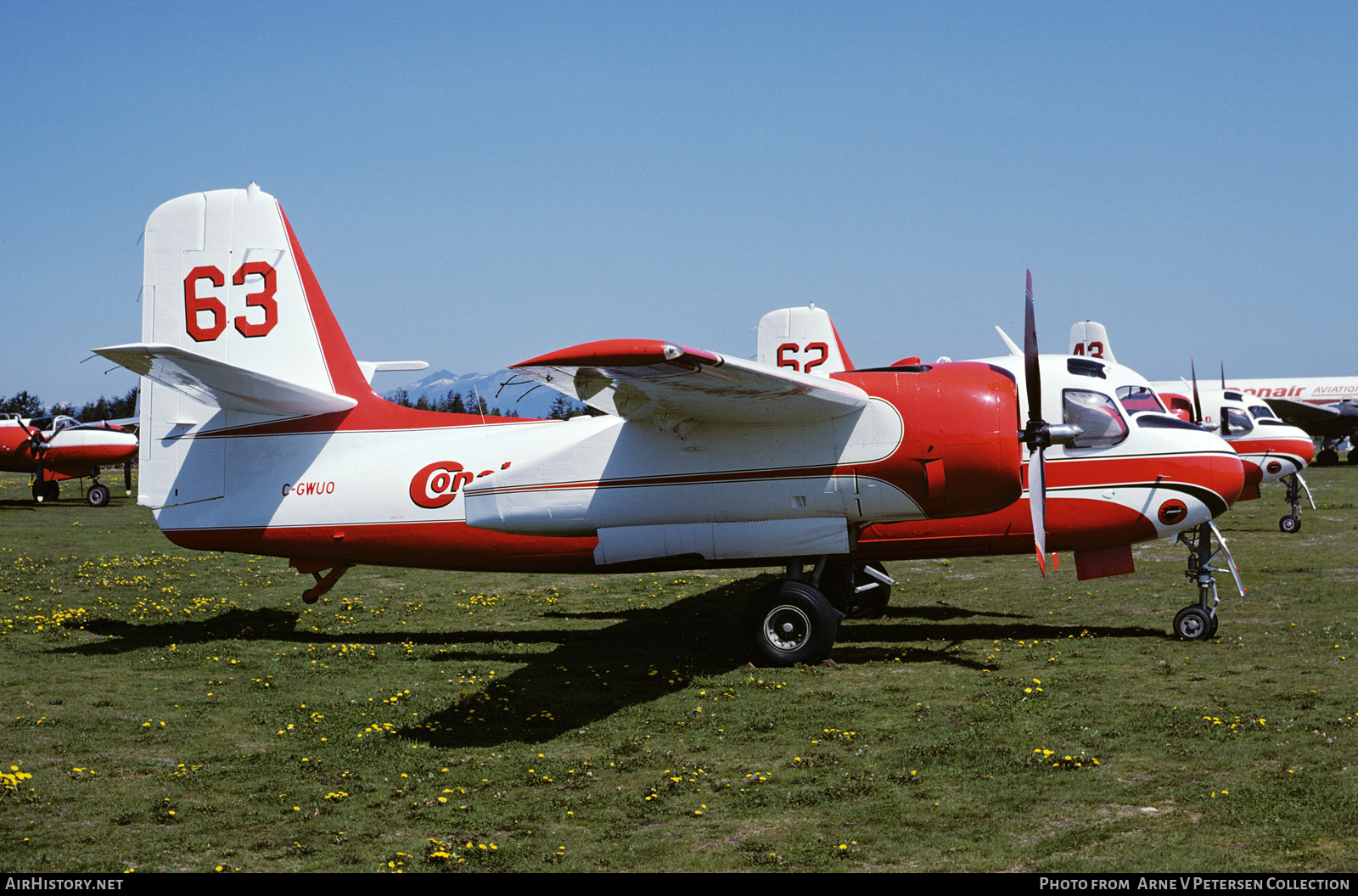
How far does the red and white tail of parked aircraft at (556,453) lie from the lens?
11383mm

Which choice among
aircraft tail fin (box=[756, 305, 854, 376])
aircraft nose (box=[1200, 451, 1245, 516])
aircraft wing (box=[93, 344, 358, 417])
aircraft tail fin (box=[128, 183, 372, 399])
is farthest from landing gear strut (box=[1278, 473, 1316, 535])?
aircraft wing (box=[93, 344, 358, 417])

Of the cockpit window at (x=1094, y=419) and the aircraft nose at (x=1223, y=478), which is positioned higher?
the cockpit window at (x=1094, y=419)

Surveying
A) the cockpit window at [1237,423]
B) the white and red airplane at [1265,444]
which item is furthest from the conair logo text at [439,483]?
the cockpit window at [1237,423]

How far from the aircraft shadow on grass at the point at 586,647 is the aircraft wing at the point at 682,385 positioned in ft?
10.2

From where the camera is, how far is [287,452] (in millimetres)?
14172

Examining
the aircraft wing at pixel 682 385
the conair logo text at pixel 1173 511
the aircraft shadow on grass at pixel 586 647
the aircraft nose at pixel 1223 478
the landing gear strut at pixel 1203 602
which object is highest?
the aircraft wing at pixel 682 385

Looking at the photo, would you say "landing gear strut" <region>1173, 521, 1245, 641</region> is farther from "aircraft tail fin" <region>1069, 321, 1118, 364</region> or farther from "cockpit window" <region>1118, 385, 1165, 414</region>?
"aircraft tail fin" <region>1069, 321, 1118, 364</region>

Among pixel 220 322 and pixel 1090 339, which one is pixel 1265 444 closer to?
pixel 1090 339

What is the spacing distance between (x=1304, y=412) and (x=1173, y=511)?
161ft

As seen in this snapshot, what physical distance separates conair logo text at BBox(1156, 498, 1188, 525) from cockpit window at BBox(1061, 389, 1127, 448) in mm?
1003

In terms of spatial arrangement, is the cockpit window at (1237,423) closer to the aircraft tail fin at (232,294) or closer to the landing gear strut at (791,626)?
the landing gear strut at (791,626)

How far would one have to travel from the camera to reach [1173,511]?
12820 millimetres

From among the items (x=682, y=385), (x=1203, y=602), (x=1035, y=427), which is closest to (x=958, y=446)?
(x=1035, y=427)

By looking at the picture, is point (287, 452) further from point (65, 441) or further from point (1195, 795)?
point (65, 441)
